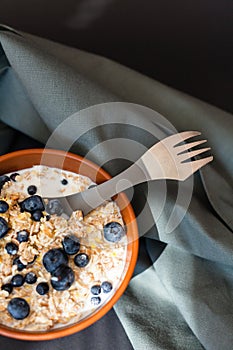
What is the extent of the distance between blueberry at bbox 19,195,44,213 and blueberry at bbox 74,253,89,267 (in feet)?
0.25

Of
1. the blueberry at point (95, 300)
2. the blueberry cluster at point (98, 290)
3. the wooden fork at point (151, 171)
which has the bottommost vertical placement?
the blueberry at point (95, 300)

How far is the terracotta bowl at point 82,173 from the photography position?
0.65 meters

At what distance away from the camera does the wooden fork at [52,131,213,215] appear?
0.70 m

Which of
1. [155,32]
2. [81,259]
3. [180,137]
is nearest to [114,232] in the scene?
[81,259]

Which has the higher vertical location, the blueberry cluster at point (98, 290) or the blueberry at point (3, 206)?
the blueberry at point (3, 206)

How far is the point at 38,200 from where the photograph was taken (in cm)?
69

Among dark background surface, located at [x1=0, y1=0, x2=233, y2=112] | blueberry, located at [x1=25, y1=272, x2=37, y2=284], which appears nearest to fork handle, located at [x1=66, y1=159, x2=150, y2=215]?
blueberry, located at [x1=25, y1=272, x2=37, y2=284]

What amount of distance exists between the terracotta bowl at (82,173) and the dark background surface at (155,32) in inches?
11.4

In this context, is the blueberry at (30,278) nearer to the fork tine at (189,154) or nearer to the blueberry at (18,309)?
the blueberry at (18,309)

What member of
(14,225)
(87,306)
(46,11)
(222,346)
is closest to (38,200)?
(14,225)

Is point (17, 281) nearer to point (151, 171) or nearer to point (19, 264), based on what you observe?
point (19, 264)

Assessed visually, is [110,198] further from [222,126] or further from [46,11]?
[46,11]

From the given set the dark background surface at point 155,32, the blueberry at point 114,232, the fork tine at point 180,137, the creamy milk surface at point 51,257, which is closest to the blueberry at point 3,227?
the creamy milk surface at point 51,257

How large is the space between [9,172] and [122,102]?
7.2 inches
